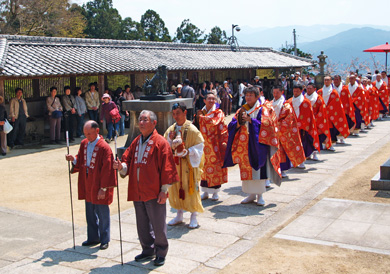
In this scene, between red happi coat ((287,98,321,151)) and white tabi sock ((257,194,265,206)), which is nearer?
white tabi sock ((257,194,265,206))

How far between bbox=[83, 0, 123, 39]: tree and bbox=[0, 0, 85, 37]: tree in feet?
23.9

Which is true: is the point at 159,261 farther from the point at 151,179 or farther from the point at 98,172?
the point at 98,172

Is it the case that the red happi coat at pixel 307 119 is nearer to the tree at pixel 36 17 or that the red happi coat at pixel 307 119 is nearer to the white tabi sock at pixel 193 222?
the white tabi sock at pixel 193 222

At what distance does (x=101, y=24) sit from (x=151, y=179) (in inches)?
1581

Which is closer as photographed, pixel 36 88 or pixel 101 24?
pixel 36 88

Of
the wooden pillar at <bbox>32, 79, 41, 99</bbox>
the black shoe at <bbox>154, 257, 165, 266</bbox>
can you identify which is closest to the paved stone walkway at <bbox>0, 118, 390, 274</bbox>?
the black shoe at <bbox>154, 257, 165, 266</bbox>

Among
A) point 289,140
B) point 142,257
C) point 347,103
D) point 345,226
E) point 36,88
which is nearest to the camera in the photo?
point 142,257

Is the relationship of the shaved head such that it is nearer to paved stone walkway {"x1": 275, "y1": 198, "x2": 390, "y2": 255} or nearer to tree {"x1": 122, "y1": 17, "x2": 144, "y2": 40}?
paved stone walkway {"x1": 275, "y1": 198, "x2": 390, "y2": 255}

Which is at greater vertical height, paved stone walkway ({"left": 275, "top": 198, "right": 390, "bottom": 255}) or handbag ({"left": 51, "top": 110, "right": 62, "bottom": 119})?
handbag ({"left": 51, "top": 110, "right": 62, "bottom": 119})

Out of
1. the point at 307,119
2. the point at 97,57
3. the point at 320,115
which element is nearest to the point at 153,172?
the point at 307,119

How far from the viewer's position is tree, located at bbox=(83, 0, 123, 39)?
139 feet

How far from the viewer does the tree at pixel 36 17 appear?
99.3ft

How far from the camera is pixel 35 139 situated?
47.4 feet

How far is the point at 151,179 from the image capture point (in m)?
4.96
